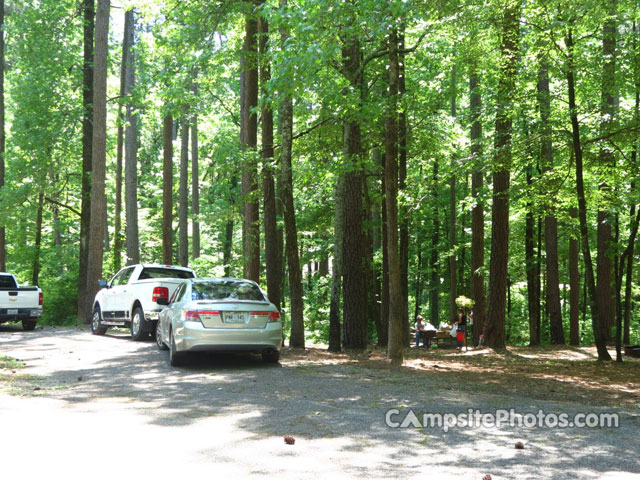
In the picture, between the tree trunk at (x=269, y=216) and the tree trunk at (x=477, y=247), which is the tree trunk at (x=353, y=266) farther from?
the tree trunk at (x=477, y=247)

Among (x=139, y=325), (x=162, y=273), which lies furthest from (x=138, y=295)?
(x=162, y=273)

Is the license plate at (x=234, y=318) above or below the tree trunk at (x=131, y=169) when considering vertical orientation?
below

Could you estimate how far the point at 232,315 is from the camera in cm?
1112

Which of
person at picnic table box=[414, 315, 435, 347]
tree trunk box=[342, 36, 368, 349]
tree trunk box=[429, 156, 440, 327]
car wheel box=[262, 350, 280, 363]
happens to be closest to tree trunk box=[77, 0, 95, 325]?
tree trunk box=[342, 36, 368, 349]

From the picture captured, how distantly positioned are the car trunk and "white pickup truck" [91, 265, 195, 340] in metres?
4.67

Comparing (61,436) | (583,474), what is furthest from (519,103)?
(61,436)

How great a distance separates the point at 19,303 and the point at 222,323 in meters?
11.7

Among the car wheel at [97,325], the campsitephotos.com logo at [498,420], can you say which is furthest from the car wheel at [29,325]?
the campsitephotos.com logo at [498,420]

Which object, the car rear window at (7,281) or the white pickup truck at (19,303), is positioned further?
the car rear window at (7,281)

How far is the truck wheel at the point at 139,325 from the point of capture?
15984 mm

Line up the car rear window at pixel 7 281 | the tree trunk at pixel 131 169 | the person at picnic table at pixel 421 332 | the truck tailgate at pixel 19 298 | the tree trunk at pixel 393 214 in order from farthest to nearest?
1. the tree trunk at pixel 131 169
2. the person at picnic table at pixel 421 332
3. the car rear window at pixel 7 281
4. the truck tailgate at pixel 19 298
5. the tree trunk at pixel 393 214

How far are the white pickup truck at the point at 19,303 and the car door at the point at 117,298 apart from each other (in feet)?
11.1

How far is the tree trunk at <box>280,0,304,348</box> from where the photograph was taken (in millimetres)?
15148

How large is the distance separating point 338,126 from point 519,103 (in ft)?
15.9
